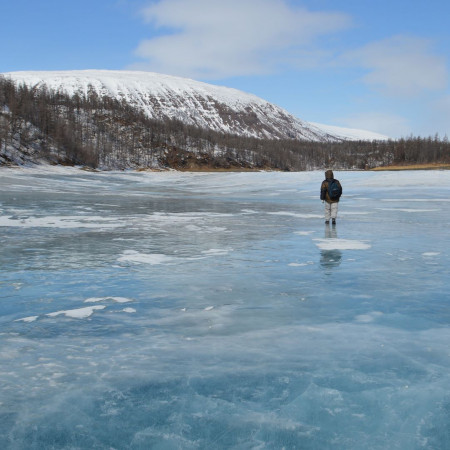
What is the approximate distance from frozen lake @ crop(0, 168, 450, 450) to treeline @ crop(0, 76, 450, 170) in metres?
65.3

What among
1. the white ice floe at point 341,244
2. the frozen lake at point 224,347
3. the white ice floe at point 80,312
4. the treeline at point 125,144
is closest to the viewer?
the frozen lake at point 224,347

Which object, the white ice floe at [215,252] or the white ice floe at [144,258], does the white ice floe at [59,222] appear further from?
the white ice floe at [215,252]

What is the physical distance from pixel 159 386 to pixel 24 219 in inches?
488

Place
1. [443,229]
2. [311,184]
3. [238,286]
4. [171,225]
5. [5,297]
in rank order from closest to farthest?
[5,297], [238,286], [443,229], [171,225], [311,184]

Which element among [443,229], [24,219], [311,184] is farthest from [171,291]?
[311,184]

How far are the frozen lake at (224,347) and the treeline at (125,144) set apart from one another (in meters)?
65.3

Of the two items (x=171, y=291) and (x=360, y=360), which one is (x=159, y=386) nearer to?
(x=360, y=360)

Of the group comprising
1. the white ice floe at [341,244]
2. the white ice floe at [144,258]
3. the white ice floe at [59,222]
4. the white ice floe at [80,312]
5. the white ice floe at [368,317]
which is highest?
the white ice floe at [341,244]

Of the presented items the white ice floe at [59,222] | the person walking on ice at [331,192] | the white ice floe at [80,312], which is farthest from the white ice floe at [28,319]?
the person walking on ice at [331,192]

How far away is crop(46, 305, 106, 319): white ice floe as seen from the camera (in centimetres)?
524

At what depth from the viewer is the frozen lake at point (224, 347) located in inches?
121

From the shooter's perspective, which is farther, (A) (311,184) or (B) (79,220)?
(A) (311,184)

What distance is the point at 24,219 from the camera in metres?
14.6

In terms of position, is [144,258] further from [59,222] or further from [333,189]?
[333,189]
